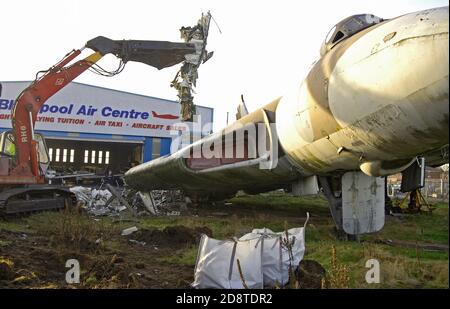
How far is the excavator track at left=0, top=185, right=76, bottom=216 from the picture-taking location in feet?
38.3

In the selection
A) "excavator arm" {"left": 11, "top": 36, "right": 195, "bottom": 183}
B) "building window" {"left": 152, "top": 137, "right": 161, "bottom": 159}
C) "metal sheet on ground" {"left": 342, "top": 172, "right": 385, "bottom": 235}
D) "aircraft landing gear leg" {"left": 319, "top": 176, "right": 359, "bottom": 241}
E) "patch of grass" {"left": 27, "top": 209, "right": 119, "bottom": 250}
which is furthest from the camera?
"building window" {"left": 152, "top": 137, "right": 161, "bottom": 159}

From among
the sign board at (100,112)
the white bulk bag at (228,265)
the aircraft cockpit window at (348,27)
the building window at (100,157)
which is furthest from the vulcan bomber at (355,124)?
the building window at (100,157)

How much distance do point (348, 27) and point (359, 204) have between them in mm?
3243

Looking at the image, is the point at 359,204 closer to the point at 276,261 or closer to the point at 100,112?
the point at 276,261

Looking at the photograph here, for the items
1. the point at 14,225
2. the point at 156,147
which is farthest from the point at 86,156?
the point at 14,225

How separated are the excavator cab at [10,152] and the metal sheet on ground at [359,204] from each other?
9013mm

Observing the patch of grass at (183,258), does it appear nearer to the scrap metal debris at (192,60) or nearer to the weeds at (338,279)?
the weeds at (338,279)

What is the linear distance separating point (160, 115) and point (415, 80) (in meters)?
30.1

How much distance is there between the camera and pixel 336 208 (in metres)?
8.54

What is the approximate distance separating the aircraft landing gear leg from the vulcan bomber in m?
0.02

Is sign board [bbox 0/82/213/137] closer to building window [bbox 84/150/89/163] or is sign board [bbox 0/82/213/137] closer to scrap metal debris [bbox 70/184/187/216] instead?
building window [bbox 84/150/89/163]

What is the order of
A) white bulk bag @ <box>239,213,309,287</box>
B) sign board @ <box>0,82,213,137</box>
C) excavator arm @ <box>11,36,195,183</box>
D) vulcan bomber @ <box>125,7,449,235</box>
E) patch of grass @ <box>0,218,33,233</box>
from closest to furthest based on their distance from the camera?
vulcan bomber @ <box>125,7,449,235</box>
white bulk bag @ <box>239,213,309,287</box>
patch of grass @ <box>0,218,33,233</box>
excavator arm @ <box>11,36,195,183</box>
sign board @ <box>0,82,213,137</box>

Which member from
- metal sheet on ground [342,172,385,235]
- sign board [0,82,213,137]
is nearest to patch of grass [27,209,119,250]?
metal sheet on ground [342,172,385,235]

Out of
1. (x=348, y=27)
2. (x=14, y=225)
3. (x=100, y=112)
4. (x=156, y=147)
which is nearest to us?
(x=348, y=27)
